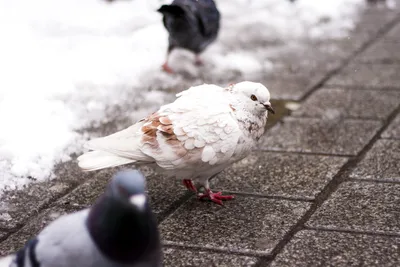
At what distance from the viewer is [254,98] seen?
3.52 m

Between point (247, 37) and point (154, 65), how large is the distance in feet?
4.42

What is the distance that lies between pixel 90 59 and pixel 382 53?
2.53 metres

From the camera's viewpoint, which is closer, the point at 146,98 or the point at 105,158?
the point at 105,158

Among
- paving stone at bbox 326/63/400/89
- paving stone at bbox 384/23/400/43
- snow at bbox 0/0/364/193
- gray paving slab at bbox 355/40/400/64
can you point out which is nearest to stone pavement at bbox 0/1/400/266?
paving stone at bbox 326/63/400/89

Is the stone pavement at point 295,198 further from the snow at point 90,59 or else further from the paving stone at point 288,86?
the snow at point 90,59

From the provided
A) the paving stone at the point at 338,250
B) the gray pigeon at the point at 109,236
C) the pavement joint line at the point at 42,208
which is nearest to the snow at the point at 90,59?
the pavement joint line at the point at 42,208

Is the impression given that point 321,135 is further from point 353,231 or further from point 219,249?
point 219,249

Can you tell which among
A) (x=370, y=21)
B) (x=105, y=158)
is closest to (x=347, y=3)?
(x=370, y=21)

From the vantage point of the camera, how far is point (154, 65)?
616 centimetres

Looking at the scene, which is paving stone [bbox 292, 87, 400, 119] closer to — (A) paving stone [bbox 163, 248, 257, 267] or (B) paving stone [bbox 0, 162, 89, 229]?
(B) paving stone [bbox 0, 162, 89, 229]

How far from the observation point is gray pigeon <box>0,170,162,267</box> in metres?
2.10

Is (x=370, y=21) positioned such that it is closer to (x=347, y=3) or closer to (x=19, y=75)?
(x=347, y=3)

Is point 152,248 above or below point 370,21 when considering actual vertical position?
above

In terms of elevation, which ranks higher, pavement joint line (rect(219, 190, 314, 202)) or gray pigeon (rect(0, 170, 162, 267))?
gray pigeon (rect(0, 170, 162, 267))
